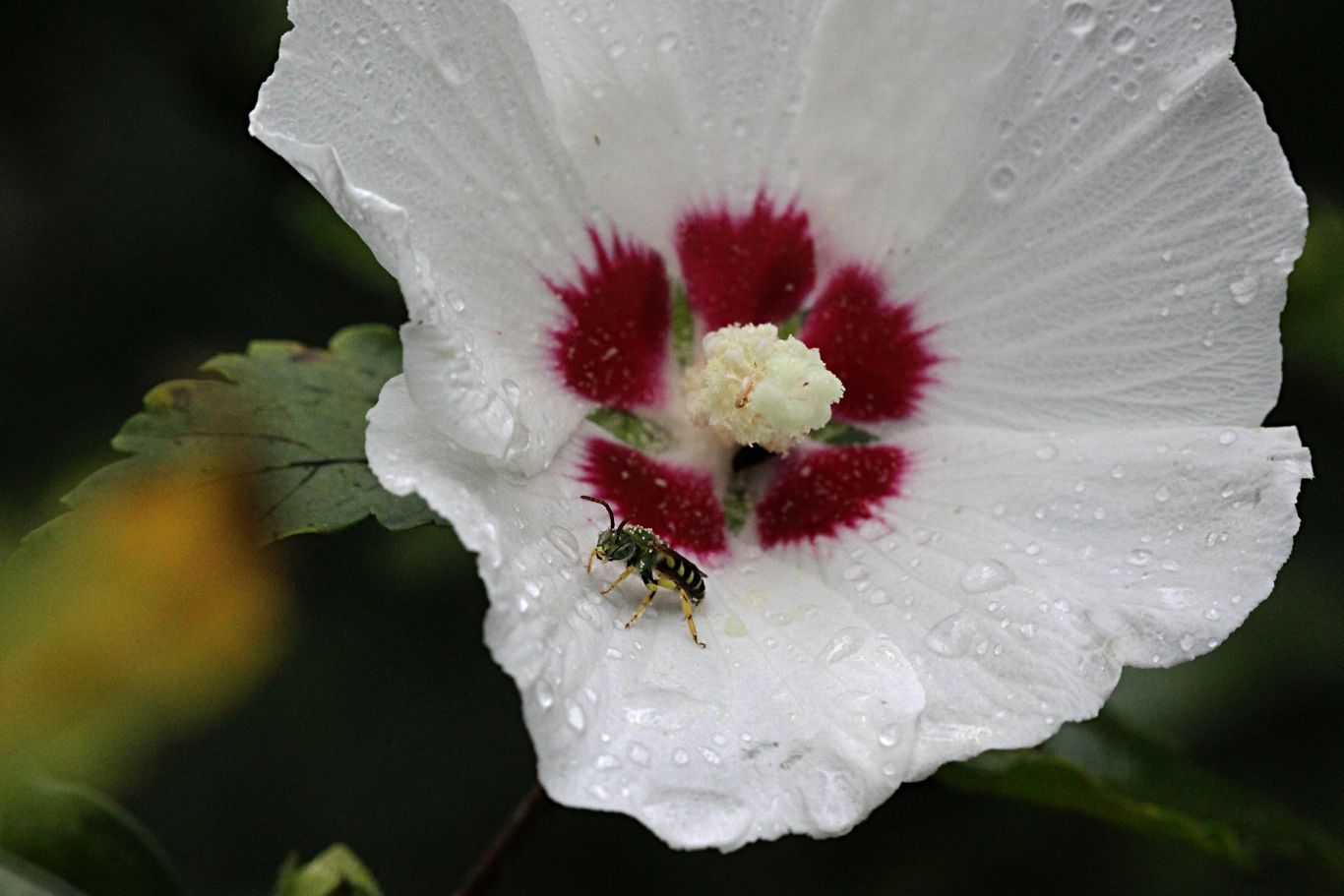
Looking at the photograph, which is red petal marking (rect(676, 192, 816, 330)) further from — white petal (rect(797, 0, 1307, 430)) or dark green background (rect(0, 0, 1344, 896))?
dark green background (rect(0, 0, 1344, 896))

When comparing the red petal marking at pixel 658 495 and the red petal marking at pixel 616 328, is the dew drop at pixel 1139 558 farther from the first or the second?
the red petal marking at pixel 616 328

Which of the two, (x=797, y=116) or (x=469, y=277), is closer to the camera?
(x=469, y=277)

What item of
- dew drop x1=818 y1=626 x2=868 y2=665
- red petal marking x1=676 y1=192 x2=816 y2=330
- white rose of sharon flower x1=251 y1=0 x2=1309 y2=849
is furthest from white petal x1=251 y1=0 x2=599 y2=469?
dew drop x1=818 y1=626 x2=868 y2=665

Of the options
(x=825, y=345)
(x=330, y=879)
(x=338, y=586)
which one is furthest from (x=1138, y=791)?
(x=338, y=586)

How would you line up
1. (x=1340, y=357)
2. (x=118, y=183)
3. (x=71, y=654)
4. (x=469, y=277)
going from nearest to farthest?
(x=71, y=654) < (x=469, y=277) < (x=1340, y=357) < (x=118, y=183)

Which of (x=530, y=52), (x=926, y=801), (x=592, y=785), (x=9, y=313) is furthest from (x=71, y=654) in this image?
(x=926, y=801)

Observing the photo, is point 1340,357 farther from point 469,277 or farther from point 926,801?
point 469,277

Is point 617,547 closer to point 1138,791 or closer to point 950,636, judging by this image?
point 950,636
